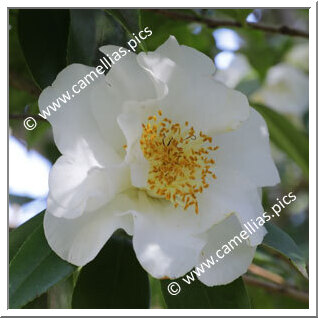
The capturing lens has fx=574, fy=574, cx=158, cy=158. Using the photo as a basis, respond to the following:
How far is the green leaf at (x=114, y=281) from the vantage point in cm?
Answer: 106

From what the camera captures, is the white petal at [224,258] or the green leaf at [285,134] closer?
the white petal at [224,258]

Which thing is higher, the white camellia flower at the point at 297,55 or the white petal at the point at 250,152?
the white petal at the point at 250,152

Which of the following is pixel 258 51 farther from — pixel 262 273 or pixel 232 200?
pixel 232 200

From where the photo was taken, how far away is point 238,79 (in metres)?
2.51

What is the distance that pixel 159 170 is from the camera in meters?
1.00

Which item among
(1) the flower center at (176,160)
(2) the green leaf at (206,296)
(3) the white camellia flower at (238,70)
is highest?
(1) the flower center at (176,160)

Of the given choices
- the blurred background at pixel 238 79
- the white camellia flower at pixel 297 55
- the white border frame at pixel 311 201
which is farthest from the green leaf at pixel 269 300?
the white camellia flower at pixel 297 55

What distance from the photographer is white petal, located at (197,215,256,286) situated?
977 millimetres

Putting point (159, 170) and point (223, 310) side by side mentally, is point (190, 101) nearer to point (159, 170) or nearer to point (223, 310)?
point (159, 170)

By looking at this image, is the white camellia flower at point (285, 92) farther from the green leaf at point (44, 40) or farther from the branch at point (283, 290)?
the green leaf at point (44, 40)

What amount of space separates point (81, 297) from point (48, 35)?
494mm

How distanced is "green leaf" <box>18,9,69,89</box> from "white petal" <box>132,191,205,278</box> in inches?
11.1

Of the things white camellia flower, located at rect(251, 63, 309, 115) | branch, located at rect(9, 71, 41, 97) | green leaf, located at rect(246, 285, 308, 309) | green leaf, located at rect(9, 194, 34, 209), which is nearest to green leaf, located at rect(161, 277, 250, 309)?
branch, located at rect(9, 71, 41, 97)
